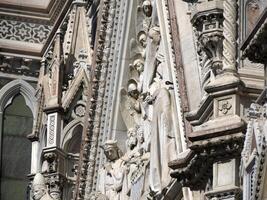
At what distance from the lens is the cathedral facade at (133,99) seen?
16641 mm

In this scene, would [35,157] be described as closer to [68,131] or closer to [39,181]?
[68,131]

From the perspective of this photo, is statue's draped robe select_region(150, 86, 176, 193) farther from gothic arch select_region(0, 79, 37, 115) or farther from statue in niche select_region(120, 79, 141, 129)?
gothic arch select_region(0, 79, 37, 115)

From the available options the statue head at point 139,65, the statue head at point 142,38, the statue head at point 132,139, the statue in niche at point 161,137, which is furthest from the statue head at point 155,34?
the statue head at point 132,139

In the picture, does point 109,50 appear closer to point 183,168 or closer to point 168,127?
point 168,127

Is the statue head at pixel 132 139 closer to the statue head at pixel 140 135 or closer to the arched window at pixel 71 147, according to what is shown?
the statue head at pixel 140 135

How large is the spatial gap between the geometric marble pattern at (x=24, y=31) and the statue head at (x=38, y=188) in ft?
21.2

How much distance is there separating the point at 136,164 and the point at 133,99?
3.98 feet

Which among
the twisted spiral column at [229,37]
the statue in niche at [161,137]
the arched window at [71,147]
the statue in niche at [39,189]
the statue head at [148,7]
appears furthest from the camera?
the arched window at [71,147]

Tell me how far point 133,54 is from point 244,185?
7.30 m

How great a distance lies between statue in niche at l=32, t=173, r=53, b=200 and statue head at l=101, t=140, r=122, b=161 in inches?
36.2

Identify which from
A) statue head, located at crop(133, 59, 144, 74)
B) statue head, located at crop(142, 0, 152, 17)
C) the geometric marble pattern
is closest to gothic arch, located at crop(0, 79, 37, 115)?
the geometric marble pattern

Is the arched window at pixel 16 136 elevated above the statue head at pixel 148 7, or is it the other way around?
the arched window at pixel 16 136

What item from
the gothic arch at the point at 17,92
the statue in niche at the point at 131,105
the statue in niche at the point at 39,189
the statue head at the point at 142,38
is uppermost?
the gothic arch at the point at 17,92

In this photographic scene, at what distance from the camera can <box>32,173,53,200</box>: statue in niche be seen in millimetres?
22109
